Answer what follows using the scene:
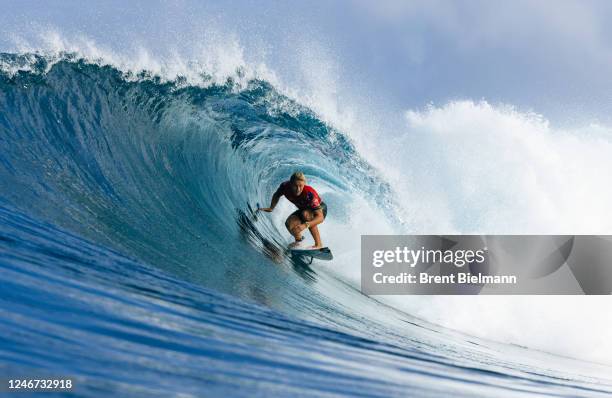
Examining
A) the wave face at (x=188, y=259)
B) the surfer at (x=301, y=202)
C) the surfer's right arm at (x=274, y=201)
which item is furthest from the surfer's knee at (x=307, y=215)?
the wave face at (x=188, y=259)

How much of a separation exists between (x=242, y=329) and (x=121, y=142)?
4817 mm

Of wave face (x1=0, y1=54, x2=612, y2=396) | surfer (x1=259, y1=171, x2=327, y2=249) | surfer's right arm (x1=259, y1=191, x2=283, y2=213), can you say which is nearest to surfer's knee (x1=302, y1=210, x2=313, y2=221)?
surfer (x1=259, y1=171, x2=327, y2=249)

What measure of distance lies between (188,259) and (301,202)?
8.20 ft

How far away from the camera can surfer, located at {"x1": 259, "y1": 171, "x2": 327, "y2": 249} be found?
6719mm

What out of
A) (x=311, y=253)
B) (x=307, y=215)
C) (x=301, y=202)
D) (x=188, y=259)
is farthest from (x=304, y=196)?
(x=188, y=259)

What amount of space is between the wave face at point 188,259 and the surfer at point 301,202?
0.47 meters

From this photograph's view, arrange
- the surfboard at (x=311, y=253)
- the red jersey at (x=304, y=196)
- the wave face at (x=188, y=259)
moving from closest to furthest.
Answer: the wave face at (x=188, y=259), the red jersey at (x=304, y=196), the surfboard at (x=311, y=253)

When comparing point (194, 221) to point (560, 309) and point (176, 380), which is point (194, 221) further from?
point (560, 309)

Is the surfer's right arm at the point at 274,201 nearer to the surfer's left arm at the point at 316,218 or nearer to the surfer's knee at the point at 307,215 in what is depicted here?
the surfer's knee at the point at 307,215

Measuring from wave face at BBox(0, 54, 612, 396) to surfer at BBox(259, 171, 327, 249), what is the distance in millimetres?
473

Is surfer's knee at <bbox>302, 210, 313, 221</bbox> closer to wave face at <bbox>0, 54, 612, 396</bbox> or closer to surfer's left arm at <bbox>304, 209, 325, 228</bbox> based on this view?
surfer's left arm at <bbox>304, 209, 325, 228</bbox>

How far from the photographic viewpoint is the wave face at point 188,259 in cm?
238

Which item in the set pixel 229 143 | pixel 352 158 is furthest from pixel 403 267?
pixel 229 143

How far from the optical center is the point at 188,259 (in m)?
4.69
